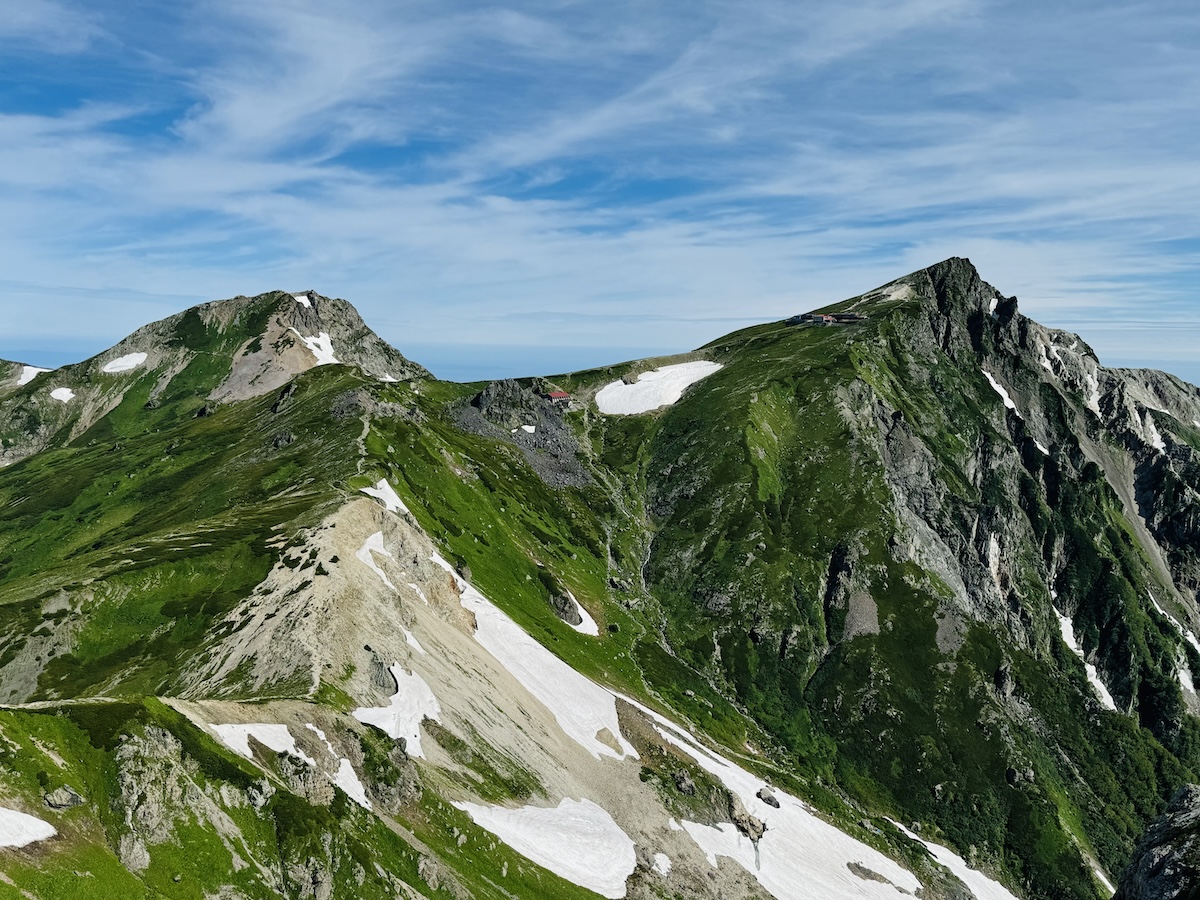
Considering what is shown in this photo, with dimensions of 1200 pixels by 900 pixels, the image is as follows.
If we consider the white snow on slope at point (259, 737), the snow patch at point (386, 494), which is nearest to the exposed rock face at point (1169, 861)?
the white snow on slope at point (259, 737)

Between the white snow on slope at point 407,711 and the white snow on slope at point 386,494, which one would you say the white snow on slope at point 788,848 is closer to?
the white snow on slope at point 407,711

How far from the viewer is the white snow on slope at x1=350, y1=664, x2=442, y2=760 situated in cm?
9900

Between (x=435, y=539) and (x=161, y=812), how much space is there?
103672mm

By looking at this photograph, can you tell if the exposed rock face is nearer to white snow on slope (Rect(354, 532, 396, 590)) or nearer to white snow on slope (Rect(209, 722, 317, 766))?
white snow on slope (Rect(209, 722, 317, 766))

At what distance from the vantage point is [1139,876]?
52.2 metres

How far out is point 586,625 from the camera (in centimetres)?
19375

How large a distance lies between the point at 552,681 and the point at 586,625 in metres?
50.0

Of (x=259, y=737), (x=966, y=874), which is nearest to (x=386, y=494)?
(x=259, y=737)

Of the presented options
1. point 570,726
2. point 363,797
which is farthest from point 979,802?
point 363,797

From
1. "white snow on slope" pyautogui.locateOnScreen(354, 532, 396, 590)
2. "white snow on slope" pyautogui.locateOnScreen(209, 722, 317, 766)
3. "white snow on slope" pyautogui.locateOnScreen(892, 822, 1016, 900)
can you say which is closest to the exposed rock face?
"white snow on slope" pyautogui.locateOnScreen(209, 722, 317, 766)

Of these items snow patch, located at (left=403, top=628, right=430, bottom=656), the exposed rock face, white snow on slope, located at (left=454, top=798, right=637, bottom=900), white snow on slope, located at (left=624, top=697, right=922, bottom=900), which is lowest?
white snow on slope, located at (left=624, top=697, right=922, bottom=900)

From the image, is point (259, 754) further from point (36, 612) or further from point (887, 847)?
point (887, 847)

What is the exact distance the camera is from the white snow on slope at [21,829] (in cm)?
5444

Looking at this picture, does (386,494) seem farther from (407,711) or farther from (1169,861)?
(1169,861)
